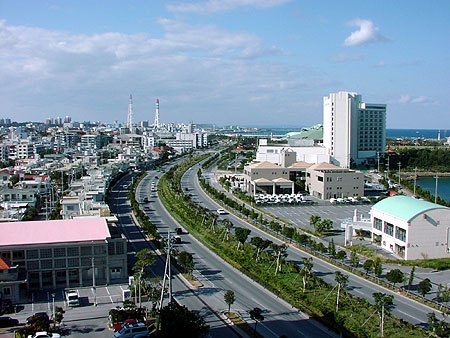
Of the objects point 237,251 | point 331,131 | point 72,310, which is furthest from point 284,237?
point 331,131

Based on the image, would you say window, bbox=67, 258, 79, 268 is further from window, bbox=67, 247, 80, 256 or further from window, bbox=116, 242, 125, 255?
window, bbox=116, 242, 125, 255

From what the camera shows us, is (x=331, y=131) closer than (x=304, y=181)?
No

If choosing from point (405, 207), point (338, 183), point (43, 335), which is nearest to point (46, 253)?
point (43, 335)

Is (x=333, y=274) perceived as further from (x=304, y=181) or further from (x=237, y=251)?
(x=304, y=181)

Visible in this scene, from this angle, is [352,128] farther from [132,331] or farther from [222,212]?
[132,331]

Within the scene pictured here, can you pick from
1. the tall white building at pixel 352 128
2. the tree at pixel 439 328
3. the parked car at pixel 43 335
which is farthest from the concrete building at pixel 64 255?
the tall white building at pixel 352 128

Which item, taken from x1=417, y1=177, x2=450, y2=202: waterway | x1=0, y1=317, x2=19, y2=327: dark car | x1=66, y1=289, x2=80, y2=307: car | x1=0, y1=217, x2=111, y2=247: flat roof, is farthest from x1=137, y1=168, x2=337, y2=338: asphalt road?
x1=417, y1=177, x2=450, y2=202: waterway

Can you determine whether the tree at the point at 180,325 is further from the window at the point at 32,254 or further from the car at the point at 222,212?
the car at the point at 222,212

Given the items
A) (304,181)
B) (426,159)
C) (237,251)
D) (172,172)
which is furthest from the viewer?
(426,159)
